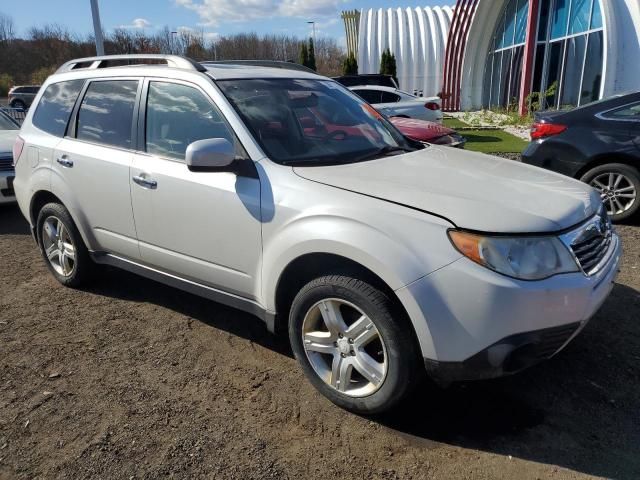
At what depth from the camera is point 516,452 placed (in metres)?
Result: 2.53

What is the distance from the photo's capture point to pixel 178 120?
344cm

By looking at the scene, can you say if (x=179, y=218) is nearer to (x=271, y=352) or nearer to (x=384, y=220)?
(x=271, y=352)

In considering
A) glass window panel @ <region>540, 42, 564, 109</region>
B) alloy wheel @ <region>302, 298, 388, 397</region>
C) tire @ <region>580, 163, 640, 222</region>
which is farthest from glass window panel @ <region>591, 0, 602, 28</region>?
alloy wheel @ <region>302, 298, 388, 397</region>

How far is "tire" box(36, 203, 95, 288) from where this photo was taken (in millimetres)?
4262

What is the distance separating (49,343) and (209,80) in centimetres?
217

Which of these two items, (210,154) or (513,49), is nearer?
(210,154)

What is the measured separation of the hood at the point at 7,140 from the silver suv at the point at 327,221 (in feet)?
11.4

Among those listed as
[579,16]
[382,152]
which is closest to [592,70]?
[579,16]

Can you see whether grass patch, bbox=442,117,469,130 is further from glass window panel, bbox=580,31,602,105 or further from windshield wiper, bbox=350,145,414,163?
windshield wiper, bbox=350,145,414,163

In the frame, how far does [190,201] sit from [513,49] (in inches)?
953

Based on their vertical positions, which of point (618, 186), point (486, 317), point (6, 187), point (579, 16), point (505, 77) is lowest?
point (6, 187)

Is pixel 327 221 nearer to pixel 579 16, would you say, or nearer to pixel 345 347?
pixel 345 347

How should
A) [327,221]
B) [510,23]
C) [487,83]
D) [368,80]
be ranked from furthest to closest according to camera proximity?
[487,83]
[510,23]
[368,80]
[327,221]

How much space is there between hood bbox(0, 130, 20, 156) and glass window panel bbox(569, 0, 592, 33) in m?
16.9
